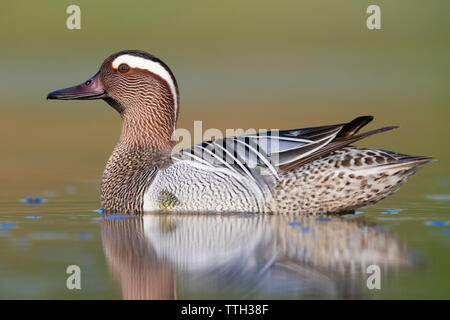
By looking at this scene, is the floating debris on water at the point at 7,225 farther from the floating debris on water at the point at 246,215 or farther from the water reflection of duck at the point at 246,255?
the floating debris on water at the point at 246,215

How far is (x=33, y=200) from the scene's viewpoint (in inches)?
341

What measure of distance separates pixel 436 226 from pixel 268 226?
1339mm

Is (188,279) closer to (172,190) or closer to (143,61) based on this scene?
(172,190)

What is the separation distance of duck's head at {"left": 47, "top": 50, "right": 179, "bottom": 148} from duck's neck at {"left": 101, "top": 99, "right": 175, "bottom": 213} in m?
0.02

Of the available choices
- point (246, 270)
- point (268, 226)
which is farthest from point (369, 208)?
point (246, 270)

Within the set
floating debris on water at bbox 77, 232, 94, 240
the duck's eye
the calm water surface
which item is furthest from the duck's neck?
floating debris on water at bbox 77, 232, 94, 240

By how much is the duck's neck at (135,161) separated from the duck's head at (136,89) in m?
0.02

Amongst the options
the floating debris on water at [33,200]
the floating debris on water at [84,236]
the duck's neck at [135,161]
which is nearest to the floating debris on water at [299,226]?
the duck's neck at [135,161]

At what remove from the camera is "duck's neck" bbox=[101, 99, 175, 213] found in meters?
8.12

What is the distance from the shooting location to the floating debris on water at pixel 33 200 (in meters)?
8.54

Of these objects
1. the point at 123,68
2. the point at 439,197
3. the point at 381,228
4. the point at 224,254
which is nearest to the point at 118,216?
the point at 123,68

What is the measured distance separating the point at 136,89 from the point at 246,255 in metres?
3.22

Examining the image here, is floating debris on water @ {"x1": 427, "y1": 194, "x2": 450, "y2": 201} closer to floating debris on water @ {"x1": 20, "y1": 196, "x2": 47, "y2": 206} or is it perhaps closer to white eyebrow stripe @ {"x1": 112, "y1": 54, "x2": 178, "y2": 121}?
white eyebrow stripe @ {"x1": 112, "y1": 54, "x2": 178, "y2": 121}

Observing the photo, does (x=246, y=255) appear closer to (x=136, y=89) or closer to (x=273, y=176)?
(x=273, y=176)
